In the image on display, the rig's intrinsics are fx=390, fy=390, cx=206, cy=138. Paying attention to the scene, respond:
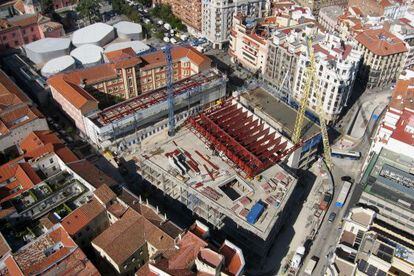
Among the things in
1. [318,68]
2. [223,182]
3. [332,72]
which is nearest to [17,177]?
[223,182]

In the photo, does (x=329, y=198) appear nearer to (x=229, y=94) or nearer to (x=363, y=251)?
(x=363, y=251)

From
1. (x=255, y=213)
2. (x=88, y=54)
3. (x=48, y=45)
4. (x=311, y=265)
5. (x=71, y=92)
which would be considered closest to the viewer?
(x=255, y=213)

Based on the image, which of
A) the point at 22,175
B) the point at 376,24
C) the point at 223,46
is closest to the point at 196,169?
the point at 22,175

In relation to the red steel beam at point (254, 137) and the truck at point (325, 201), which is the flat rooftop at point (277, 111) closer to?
the red steel beam at point (254, 137)

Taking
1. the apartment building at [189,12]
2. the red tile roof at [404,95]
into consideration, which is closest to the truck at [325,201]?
the red tile roof at [404,95]

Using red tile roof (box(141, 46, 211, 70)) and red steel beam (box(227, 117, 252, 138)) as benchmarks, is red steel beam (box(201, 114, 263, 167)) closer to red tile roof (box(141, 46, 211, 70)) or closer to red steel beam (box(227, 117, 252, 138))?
red steel beam (box(227, 117, 252, 138))

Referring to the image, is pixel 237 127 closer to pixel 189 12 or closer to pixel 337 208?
pixel 337 208
